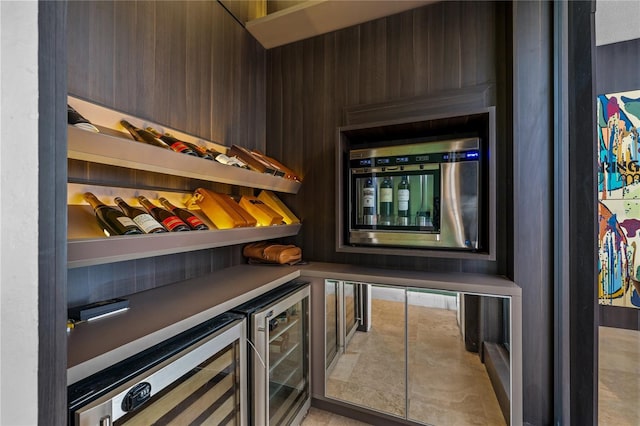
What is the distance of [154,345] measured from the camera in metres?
1.00

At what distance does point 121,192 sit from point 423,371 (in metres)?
1.89

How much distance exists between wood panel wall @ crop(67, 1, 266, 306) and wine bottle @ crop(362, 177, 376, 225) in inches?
38.0

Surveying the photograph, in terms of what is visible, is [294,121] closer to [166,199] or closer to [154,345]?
[166,199]

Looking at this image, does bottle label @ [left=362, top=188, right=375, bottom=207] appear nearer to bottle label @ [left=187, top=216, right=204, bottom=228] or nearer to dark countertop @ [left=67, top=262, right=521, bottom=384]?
dark countertop @ [left=67, top=262, right=521, bottom=384]

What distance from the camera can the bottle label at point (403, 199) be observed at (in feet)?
6.00

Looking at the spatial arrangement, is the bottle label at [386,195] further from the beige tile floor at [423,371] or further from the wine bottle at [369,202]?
the beige tile floor at [423,371]

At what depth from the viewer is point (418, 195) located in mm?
1805

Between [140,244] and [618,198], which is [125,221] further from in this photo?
[618,198]

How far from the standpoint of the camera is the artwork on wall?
0.91 meters

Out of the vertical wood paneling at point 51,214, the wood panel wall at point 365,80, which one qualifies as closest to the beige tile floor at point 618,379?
the wood panel wall at point 365,80

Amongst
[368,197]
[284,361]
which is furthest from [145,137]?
[284,361]

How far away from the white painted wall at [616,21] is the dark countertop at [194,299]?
114cm

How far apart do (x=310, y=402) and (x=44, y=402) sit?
180cm

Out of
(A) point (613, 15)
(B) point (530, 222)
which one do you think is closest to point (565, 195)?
(B) point (530, 222)
